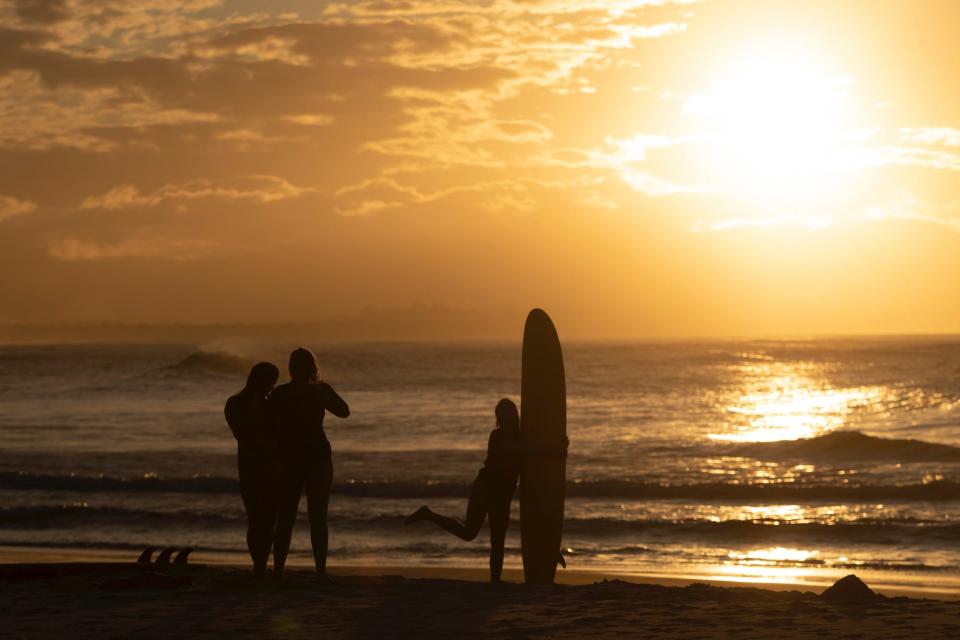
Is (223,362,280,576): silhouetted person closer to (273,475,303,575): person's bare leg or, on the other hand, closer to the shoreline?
(273,475,303,575): person's bare leg

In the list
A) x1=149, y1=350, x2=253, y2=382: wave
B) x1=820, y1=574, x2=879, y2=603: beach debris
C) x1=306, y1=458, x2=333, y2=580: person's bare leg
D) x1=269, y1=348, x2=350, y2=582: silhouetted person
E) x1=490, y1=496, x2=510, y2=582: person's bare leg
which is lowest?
x1=149, y1=350, x2=253, y2=382: wave

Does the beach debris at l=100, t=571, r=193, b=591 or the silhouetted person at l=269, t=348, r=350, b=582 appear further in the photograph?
the beach debris at l=100, t=571, r=193, b=591

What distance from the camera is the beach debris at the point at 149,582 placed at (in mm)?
8312

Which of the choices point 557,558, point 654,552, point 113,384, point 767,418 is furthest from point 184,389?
point 557,558

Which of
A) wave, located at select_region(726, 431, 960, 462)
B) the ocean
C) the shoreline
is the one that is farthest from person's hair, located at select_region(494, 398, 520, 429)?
wave, located at select_region(726, 431, 960, 462)

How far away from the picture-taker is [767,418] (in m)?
42.3

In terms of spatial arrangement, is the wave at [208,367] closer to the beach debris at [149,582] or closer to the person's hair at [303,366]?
the beach debris at [149,582]

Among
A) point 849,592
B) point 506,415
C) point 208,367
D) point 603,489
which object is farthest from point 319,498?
point 208,367

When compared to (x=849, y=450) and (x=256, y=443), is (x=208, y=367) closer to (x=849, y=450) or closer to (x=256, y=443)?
(x=849, y=450)

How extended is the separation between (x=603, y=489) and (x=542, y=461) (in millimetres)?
11258

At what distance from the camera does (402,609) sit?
7613mm

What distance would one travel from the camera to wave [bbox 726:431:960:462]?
26.3 metres

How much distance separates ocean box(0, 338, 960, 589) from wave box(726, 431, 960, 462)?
9 cm

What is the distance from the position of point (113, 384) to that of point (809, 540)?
5085cm
